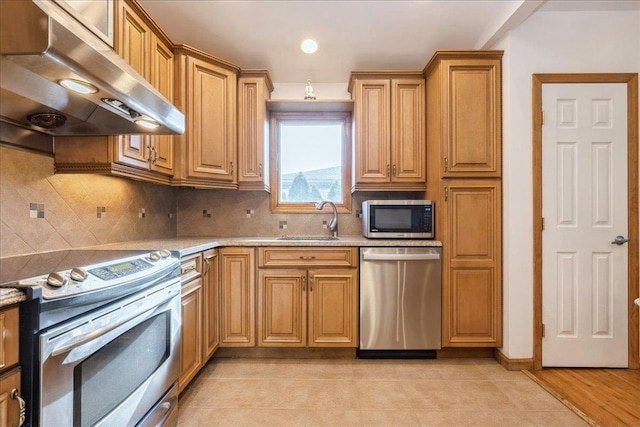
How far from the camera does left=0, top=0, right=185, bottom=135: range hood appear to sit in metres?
0.87

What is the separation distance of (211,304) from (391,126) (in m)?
2.06

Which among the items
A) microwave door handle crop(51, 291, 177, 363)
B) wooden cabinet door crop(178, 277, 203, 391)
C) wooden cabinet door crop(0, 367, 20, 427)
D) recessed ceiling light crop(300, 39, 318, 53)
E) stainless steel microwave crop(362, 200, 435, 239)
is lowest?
wooden cabinet door crop(178, 277, 203, 391)

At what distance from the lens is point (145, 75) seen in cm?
197

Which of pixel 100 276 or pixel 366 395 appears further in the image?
pixel 366 395

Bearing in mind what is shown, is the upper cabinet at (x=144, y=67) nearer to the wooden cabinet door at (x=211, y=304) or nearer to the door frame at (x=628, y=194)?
the wooden cabinet door at (x=211, y=304)

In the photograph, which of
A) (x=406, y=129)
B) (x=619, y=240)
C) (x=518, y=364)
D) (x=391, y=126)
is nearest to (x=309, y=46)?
(x=391, y=126)

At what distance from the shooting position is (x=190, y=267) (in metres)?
1.93

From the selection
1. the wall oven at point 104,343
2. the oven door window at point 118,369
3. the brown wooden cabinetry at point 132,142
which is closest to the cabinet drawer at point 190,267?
the wall oven at point 104,343

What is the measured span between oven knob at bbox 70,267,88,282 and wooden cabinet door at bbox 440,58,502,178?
2.28 m

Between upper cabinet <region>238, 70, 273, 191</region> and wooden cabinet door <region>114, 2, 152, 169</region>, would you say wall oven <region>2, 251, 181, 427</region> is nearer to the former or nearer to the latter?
wooden cabinet door <region>114, 2, 152, 169</region>

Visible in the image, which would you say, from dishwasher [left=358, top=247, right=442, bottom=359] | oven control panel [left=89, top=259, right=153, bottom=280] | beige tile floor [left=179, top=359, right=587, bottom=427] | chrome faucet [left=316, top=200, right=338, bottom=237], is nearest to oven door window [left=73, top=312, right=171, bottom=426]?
oven control panel [left=89, top=259, right=153, bottom=280]

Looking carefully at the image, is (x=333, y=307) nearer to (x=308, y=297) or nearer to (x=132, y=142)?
(x=308, y=297)

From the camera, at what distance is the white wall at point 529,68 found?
2.29 metres

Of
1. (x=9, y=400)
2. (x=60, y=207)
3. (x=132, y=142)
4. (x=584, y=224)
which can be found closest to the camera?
(x=9, y=400)
